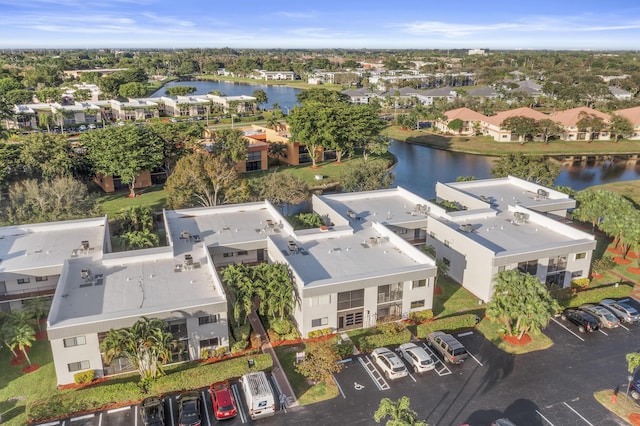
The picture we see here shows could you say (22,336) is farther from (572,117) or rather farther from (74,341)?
(572,117)

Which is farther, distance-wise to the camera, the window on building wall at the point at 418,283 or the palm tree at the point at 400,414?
the window on building wall at the point at 418,283

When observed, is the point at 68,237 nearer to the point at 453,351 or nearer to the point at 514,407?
the point at 453,351

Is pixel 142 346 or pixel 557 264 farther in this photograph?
pixel 557 264

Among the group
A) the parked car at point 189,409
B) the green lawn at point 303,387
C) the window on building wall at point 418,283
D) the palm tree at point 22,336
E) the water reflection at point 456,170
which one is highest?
the window on building wall at point 418,283

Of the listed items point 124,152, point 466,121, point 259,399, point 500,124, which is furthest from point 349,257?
point 466,121

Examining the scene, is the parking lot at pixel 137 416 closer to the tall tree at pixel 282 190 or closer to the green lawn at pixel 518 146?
the tall tree at pixel 282 190

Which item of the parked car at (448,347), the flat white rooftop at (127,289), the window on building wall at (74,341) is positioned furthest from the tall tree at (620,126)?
the window on building wall at (74,341)
